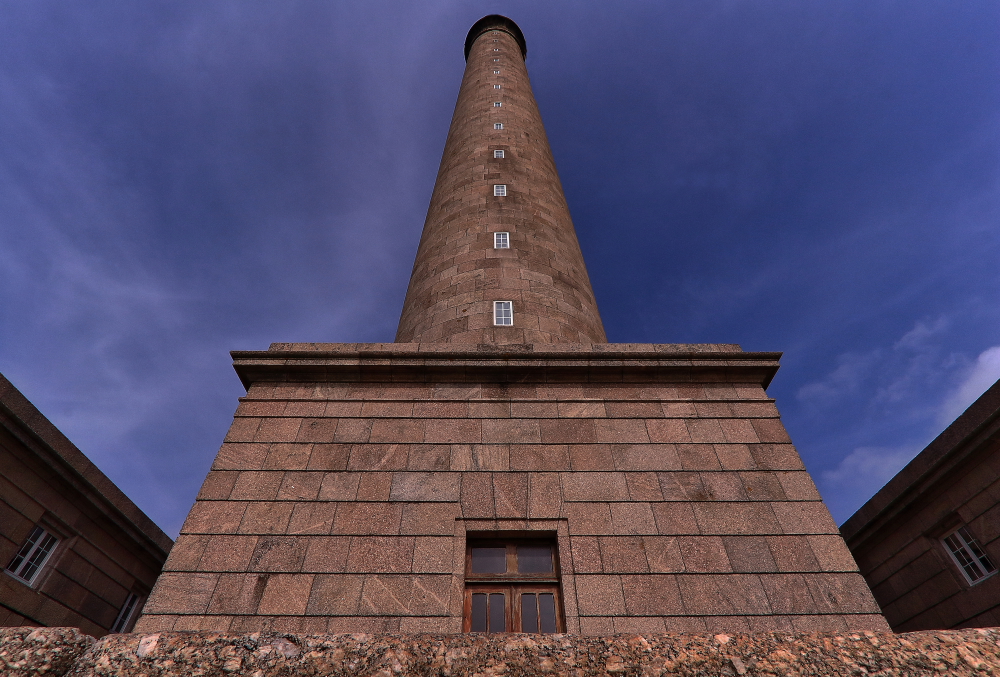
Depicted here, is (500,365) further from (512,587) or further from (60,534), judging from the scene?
(60,534)

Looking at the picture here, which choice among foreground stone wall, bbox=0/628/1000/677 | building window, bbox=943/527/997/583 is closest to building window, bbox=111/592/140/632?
foreground stone wall, bbox=0/628/1000/677

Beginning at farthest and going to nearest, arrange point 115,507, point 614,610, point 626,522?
point 115,507 < point 626,522 < point 614,610

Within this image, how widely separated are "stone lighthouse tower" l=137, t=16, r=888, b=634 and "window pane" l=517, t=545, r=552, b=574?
0.08 ft

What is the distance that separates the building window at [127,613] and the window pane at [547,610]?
12.7m

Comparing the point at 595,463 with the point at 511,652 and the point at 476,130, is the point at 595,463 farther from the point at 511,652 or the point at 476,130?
the point at 476,130

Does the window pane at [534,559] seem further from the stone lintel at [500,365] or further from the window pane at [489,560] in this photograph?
the stone lintel at [500,365]

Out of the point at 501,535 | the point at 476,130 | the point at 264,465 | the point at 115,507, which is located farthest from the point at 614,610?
the point at 476,130

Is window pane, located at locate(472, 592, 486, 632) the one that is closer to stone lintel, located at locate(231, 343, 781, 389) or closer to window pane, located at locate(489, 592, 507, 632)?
window pane, located at locate(489, 592, 507, 632)

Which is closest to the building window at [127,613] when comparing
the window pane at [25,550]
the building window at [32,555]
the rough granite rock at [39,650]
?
the building window at [32,555]

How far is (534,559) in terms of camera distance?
26.5 feet

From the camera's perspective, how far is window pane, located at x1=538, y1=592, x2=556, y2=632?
7398 millimetres

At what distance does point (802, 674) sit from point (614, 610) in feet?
13.0

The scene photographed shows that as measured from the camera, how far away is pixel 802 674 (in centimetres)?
358

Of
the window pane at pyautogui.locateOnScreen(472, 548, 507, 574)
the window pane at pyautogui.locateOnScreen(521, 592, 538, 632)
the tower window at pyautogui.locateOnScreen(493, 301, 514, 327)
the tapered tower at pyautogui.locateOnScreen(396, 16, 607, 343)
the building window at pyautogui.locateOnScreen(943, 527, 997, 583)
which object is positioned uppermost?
the tapered tower at pyautogui.locateOnScreen(396, 16, 607, 343)
